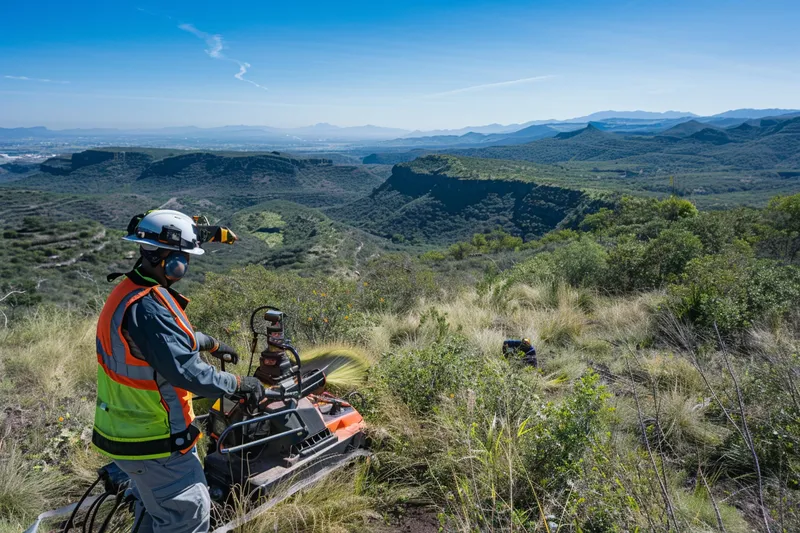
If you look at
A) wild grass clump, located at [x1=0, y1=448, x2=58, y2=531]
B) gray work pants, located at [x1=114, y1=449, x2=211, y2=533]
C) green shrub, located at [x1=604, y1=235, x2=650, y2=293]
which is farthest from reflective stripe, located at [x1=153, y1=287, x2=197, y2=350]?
green shrub, located at [x1=604, y1=235, x2=650, y2=293]

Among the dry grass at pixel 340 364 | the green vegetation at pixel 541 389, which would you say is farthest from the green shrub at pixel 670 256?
the dry grass at pixel 340 364

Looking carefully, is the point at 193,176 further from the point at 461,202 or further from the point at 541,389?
the point at 541,389

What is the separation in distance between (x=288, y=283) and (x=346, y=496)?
5649 mm

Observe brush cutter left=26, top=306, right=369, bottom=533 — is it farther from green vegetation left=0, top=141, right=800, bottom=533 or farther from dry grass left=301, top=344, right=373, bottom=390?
dry grass left=301, top=344, right=373, bottom=390

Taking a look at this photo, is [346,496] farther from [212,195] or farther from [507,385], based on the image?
[212,195]

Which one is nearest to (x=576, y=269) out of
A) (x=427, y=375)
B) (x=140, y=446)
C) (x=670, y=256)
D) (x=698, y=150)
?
(x=670, y=256)

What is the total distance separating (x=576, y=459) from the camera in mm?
3055

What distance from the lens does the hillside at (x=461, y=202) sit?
237ft

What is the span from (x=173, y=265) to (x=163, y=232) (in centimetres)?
19

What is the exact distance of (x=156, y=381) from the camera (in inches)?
95.0

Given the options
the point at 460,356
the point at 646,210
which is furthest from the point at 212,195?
the point at 460,356

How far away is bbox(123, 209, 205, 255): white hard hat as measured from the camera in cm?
252

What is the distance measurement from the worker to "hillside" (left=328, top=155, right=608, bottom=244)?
2485 inches

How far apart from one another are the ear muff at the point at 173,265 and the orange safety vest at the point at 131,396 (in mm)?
106
